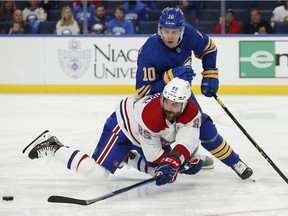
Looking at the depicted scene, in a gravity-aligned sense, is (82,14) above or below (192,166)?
above

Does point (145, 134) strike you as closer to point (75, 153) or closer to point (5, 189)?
point (75, 153)

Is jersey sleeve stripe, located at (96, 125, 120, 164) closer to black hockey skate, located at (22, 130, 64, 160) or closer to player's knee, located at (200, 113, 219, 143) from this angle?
black hockey skate, located at (22, 130, 64, 160)

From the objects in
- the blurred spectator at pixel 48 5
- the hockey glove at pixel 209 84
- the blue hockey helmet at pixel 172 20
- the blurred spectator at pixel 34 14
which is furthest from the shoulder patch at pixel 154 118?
Result: the blurred spectator at pixel 48 5

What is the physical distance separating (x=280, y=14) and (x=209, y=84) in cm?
485

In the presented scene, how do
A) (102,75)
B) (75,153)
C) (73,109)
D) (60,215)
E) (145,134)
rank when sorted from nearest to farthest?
(60,215) → (145,134) → (75,153) → (73,109) → (102,75)

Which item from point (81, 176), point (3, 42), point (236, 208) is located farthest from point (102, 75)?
point (236, 208)

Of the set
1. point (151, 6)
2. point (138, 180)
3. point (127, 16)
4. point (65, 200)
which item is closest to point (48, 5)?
point (127, 16)

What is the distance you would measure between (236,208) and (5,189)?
1.28 meters

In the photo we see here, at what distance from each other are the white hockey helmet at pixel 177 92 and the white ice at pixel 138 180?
0.52 m

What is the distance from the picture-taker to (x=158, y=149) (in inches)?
160

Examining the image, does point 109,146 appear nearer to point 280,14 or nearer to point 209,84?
point 209,84

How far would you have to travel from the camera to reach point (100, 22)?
9453 mm

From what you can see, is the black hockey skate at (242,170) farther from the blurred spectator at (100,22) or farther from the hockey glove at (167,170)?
the blurred spectator at (100,22)

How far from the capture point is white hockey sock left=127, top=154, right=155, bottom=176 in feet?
14.3
